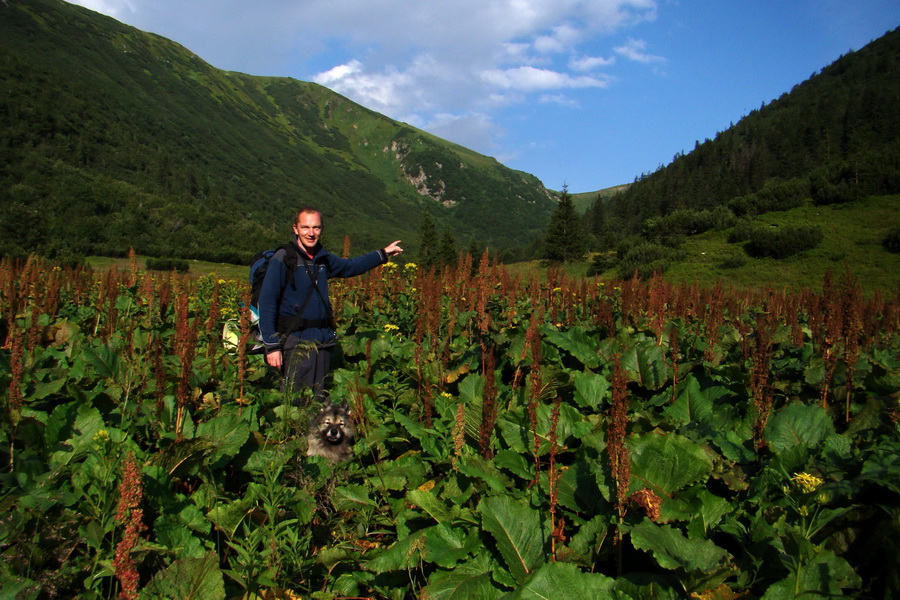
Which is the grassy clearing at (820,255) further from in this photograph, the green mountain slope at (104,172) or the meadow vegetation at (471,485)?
the green mountain slope at (104,172)

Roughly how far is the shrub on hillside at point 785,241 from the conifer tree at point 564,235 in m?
19.6

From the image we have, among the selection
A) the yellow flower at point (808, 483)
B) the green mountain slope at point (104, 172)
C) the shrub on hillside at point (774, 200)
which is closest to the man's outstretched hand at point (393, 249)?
the yellow flower at point (808, 483)

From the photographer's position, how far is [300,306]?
4562 millimetres

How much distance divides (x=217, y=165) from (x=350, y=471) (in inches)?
7963

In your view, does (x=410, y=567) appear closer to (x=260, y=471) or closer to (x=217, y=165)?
(x=260, y=471)

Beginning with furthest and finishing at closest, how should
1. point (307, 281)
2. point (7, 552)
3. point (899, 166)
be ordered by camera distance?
point (899, 166)
point (307, 281)
point (7, 552)

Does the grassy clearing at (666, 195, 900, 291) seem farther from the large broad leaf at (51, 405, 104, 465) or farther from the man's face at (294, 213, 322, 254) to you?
the large broad leaf at (51, 405, 104, 465)

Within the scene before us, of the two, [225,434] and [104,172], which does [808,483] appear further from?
[104,172]

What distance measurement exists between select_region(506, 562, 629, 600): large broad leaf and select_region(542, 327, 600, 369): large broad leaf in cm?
263

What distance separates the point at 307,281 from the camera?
181 inches

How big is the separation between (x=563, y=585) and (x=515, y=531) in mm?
451

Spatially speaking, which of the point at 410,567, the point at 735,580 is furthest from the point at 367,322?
the point at 735,580

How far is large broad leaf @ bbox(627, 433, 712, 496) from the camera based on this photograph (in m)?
2.16

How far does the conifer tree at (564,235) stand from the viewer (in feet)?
163
